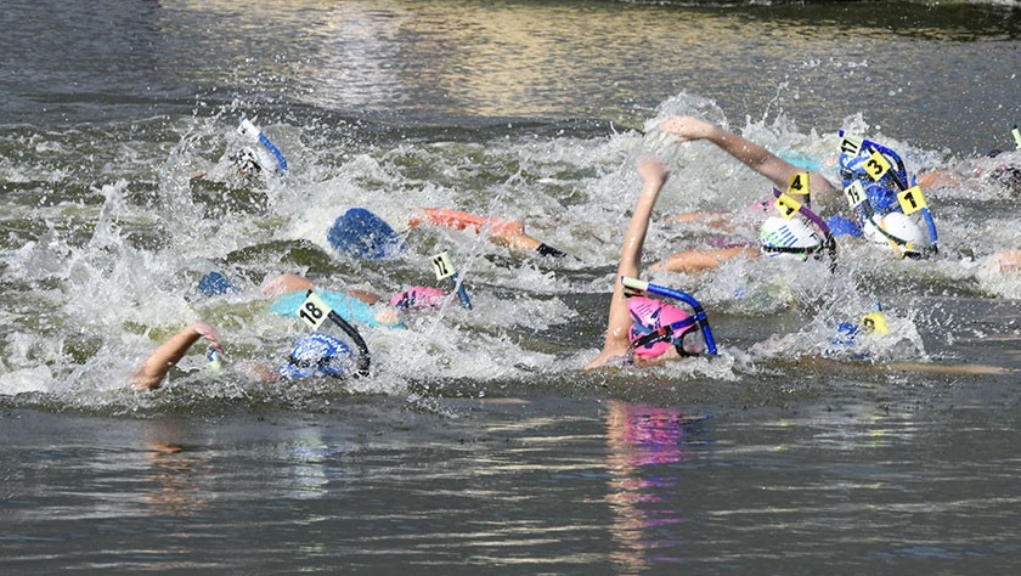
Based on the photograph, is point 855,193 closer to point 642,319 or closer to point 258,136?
point 642,319

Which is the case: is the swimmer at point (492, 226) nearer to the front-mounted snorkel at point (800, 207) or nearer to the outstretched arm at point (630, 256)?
the front-mounted snorkel at point (800, 207)

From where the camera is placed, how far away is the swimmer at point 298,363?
746 cm

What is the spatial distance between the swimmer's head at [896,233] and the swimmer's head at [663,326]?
9.47 feet

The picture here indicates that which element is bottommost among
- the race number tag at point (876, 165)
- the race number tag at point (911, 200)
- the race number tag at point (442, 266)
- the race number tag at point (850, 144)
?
the race number tag at point (442, 266)

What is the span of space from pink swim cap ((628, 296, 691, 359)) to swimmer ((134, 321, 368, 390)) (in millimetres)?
1255

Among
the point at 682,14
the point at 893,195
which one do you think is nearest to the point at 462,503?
the point at 893,195

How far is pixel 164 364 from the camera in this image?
745 centimetres

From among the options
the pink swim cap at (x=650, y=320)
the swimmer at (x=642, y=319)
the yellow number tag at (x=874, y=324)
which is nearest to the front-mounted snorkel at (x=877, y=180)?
the yellow number tag at (x=874, y=324)

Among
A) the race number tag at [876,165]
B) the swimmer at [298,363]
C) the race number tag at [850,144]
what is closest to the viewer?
the swimmer at [298,363]

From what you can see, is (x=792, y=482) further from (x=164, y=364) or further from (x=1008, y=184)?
(x=1008, y=184)

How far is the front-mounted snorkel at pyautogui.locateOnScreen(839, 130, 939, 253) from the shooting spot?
9.87m

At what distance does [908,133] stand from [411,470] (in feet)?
38.4

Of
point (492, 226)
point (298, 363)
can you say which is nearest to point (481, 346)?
point (298, 363)

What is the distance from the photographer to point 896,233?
1047 centimetres
